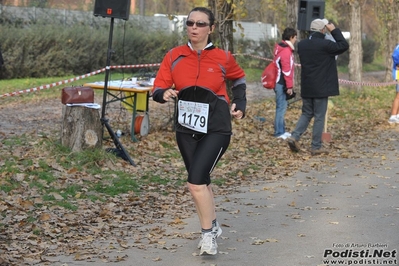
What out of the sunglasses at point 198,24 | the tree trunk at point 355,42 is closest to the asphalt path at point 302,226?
the sunglasses at point 198,24

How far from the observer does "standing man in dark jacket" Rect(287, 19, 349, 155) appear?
44.2 ft

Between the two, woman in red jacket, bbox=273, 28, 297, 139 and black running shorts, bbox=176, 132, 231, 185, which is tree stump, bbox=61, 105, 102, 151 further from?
black running shorts, bbox=176, 132, 231, 185

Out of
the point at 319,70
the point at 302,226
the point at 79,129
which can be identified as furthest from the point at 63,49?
the point at 302,226

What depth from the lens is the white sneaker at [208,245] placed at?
7.04 m

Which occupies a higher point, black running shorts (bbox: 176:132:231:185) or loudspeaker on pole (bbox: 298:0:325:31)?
loudspeaker on pole (bbox: 298:0:325:31)

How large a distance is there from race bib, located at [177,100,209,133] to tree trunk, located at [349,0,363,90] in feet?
64.3

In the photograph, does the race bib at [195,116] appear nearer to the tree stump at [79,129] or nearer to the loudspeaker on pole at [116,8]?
the tree stump at [79,129]

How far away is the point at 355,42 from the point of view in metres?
26.8

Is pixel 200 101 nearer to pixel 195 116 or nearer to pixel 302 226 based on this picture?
pixel 195 116

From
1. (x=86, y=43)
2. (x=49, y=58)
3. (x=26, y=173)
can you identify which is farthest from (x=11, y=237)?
(x=86, y=43)

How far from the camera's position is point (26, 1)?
3988 cm

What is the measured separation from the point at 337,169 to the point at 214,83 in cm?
583

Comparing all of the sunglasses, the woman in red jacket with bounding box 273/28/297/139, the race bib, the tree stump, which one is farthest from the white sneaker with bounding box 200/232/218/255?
the woman in red jacket with bounding box 273/28/297/139

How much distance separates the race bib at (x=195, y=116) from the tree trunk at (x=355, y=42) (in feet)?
64.3
